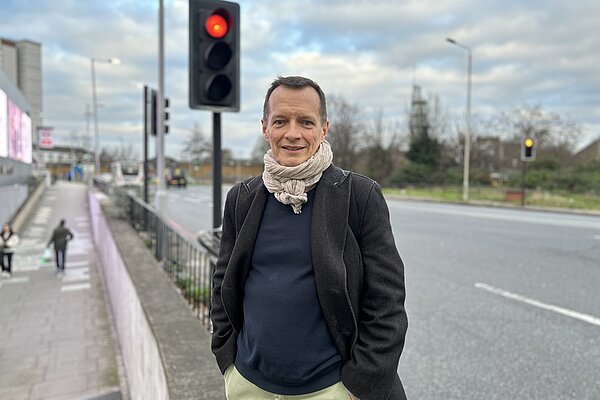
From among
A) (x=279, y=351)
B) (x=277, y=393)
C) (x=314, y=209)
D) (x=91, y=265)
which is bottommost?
(x=91, y=265)

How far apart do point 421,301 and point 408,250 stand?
155 inches

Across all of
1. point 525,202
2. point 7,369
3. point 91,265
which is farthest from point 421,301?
point 525,202

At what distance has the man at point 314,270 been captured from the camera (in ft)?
4.68

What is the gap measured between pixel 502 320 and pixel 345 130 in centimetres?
4886

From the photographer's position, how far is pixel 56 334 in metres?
6.16

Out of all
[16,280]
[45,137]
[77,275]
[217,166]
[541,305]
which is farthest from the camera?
[45,137]

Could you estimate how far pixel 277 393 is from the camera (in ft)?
5.08

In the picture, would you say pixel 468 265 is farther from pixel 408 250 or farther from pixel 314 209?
pixel 314 209

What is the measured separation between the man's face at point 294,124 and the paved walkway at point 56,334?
3784 millimetres

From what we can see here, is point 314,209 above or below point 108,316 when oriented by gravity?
above

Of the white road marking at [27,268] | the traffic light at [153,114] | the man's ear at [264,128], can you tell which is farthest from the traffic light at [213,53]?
the white road marking at [27,268]

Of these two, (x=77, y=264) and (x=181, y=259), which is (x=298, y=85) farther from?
(x=77, y=264)

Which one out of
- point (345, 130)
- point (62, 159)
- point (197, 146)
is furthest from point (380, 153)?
point (62, 159)

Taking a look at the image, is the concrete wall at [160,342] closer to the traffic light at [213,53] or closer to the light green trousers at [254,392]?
the light green trousers at [254,392]
